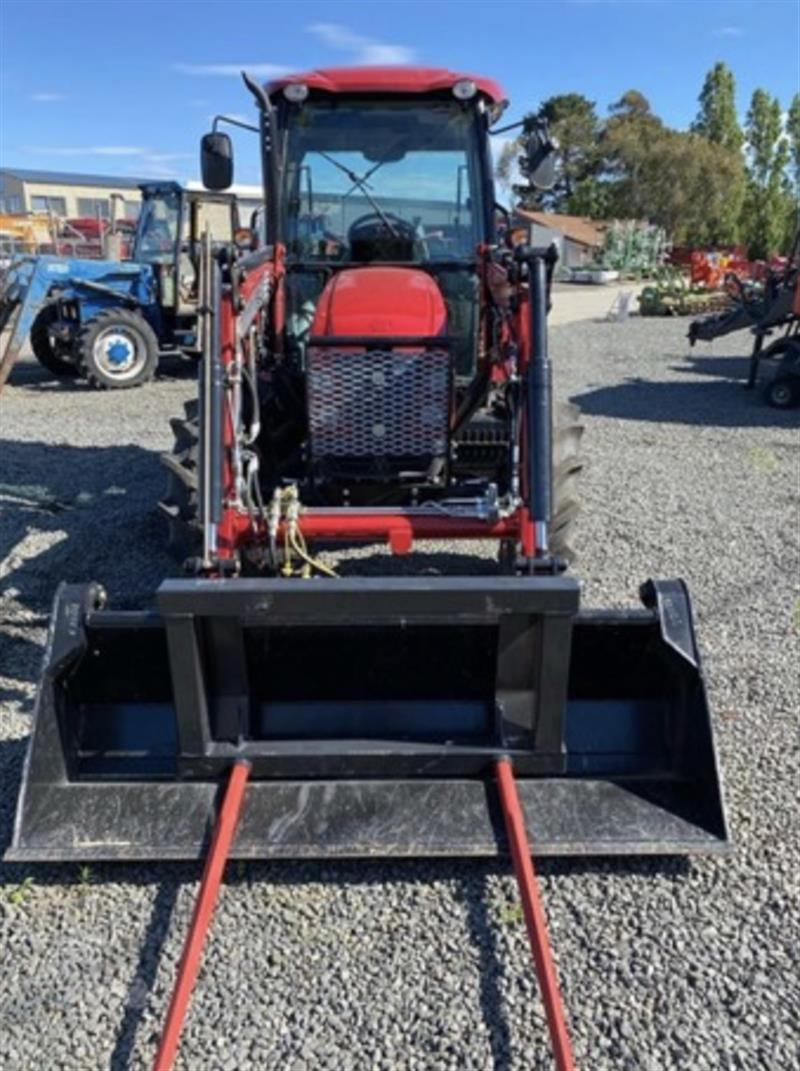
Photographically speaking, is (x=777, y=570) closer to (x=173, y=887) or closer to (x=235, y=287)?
(x=235, y=287)

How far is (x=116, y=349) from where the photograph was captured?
39.9 feet

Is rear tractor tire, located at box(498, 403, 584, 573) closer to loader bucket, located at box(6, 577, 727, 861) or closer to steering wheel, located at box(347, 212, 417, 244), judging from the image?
steering wheel, located at box(347, 212, 417, 244)

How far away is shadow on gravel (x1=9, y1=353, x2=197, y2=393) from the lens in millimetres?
12602

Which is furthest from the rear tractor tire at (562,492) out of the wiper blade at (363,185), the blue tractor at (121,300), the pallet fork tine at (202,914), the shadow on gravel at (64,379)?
the shadow on gravel at (64,379)

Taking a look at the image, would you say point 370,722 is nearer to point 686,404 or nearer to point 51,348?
point 686,404

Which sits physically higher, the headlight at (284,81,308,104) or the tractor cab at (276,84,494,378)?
the headlight at (284,81,308,104)

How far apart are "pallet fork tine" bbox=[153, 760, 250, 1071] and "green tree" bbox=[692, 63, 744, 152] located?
63166mm

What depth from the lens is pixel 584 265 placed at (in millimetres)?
43031

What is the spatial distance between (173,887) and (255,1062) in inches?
29.1

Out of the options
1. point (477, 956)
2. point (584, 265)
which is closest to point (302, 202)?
point (477, 956)

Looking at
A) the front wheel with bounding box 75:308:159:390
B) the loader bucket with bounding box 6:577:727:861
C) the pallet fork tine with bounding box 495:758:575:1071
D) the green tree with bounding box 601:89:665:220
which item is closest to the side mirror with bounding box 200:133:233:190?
the loader bucket with bounding box 6:577:727:861

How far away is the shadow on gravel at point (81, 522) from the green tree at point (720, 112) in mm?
58631

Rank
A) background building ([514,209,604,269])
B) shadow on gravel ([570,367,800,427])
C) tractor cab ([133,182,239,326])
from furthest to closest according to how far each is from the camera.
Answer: background building ([514,209,604,269]) < tractor cab ([133,182,239,326]) < shadow on gravel ([570,367,800,427])

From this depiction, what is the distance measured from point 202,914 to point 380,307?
284 cm
